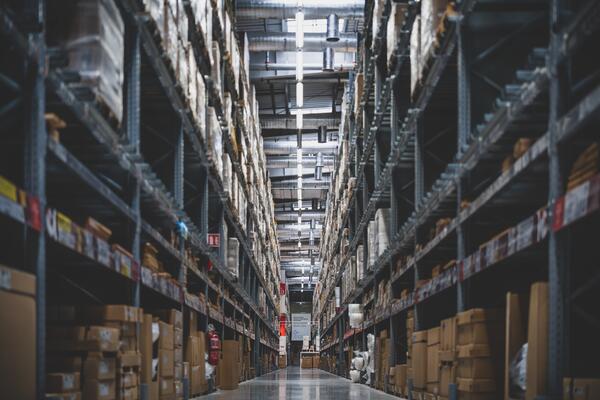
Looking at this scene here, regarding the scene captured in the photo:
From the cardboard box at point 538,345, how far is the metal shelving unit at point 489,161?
16 cm

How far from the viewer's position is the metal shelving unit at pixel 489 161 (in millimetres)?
4066

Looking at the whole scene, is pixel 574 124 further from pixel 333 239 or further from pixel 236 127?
pixel 333 239

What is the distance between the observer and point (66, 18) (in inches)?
202

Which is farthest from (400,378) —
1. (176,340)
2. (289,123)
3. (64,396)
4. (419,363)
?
(289,123)

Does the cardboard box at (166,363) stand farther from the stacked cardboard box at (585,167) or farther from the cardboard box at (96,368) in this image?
the stacked cardboard box at (585,167)

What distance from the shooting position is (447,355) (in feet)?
22.2

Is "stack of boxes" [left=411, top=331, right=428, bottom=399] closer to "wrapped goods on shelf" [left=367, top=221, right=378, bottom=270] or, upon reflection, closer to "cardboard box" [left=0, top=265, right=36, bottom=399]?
"wrapped goods on shelf" [left=367, top=221, right=378, bottom=270]

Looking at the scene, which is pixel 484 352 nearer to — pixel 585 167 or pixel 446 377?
pixel 446 377

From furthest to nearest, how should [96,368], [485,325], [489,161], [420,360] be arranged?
[420,360]
[489,161]
[485,325]
[96,368]

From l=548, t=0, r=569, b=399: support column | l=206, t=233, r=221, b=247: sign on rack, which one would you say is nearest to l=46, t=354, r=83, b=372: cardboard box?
l=548, t=0, r=569, b=399: support column

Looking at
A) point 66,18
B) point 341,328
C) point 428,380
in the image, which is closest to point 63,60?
point 66,18

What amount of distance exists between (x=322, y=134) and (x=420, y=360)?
1593 cm

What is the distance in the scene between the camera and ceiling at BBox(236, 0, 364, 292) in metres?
17.6

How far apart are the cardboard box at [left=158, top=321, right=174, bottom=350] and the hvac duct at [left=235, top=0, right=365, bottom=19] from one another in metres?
9.22
